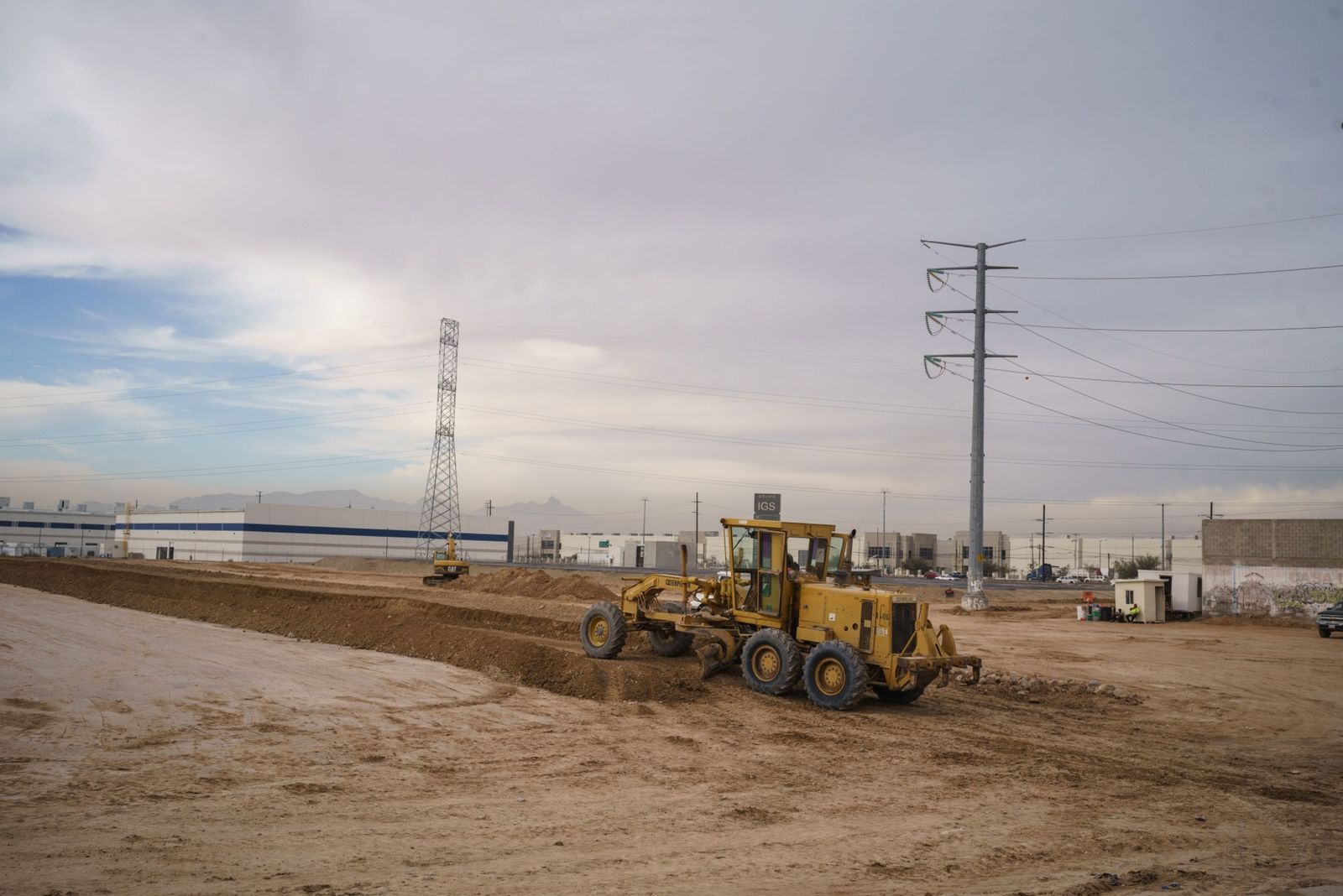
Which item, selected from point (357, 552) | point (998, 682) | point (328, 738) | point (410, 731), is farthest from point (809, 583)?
point (357, 552)

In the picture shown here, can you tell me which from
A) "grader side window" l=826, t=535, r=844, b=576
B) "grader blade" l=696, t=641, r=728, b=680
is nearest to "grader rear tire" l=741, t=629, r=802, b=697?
"grader blade" l=696, t=641, r=728, b=680

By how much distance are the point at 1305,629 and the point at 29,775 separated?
42.6 meters

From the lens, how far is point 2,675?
14.1 m

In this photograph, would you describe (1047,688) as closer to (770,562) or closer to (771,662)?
(771,662)

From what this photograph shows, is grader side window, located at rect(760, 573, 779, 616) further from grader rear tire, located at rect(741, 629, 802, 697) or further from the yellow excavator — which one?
the yellow excavator

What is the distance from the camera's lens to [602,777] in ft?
35.7

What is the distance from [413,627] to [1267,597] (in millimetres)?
37599

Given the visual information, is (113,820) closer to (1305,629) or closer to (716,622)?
(716,622)

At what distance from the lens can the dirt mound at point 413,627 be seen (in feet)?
56.2

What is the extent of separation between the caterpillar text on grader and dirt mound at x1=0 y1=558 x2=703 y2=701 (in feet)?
3.15

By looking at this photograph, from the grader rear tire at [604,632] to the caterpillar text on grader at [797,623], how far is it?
0.09 ft

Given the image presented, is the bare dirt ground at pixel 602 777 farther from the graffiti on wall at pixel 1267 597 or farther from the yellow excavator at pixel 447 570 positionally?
the yellow excavator at pixel 447 570

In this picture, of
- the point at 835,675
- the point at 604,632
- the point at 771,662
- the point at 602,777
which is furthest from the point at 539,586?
the point at 602,777

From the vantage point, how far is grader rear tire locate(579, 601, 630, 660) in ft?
62.6
